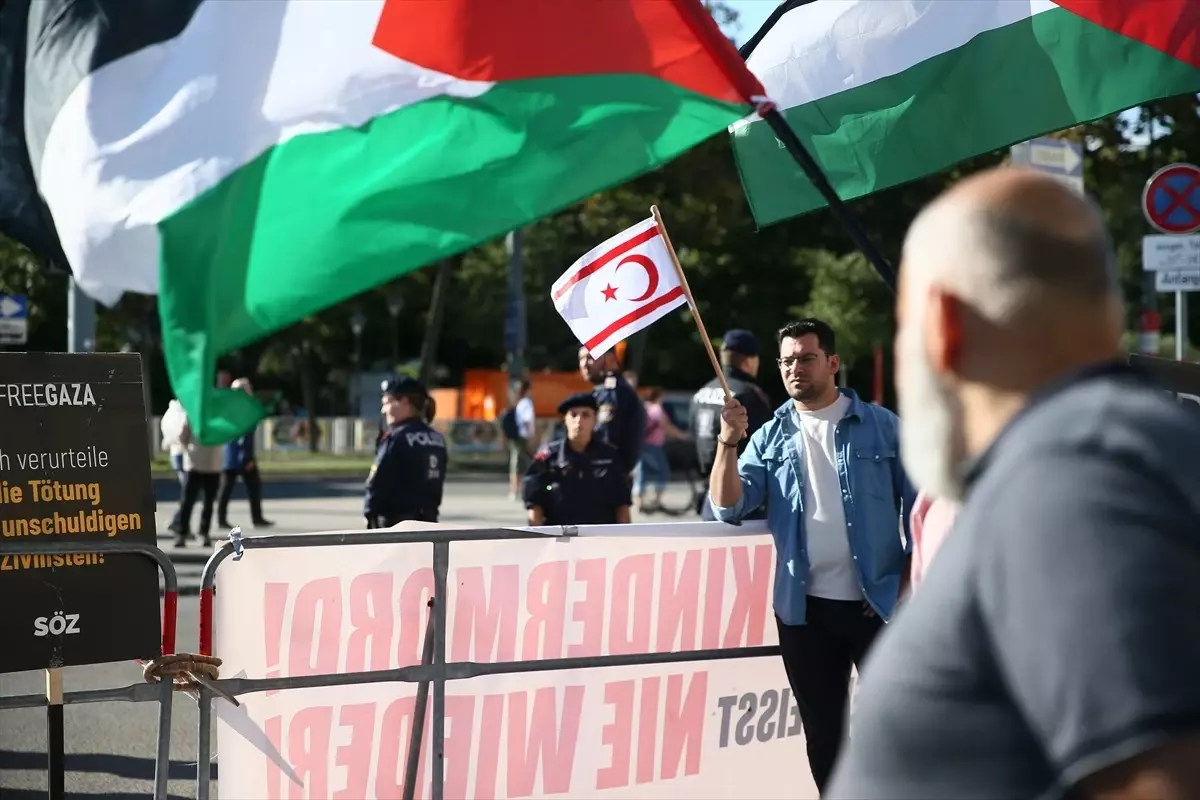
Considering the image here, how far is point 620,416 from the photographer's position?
1029cm

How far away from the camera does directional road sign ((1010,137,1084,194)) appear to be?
10.1 m

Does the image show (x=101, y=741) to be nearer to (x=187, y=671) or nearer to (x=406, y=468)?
(x=406, y=468)

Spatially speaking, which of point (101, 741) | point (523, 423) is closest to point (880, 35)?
point (101, 741)

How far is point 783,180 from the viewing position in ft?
16.1

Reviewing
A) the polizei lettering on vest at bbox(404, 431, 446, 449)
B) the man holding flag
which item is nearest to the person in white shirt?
the polizei lettering on vest at bbox(404, 431, 446, 449)

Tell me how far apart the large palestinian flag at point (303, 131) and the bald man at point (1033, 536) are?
79.7 inches

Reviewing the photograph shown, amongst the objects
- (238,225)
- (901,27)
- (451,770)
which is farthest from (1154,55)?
(451,770)

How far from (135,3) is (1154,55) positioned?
3.16 meters

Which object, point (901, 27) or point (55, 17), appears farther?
point (901, 27)

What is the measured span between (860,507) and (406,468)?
13.0 feet

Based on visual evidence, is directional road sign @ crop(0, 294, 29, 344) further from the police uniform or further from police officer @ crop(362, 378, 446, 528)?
police officer @ crop(362, 378, 446, 528)

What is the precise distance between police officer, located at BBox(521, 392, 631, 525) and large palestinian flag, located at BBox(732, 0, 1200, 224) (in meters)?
3.74

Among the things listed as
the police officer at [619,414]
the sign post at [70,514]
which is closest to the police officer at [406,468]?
the police officer at [619,414]

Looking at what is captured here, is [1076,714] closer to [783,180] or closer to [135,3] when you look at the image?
[135,3]
